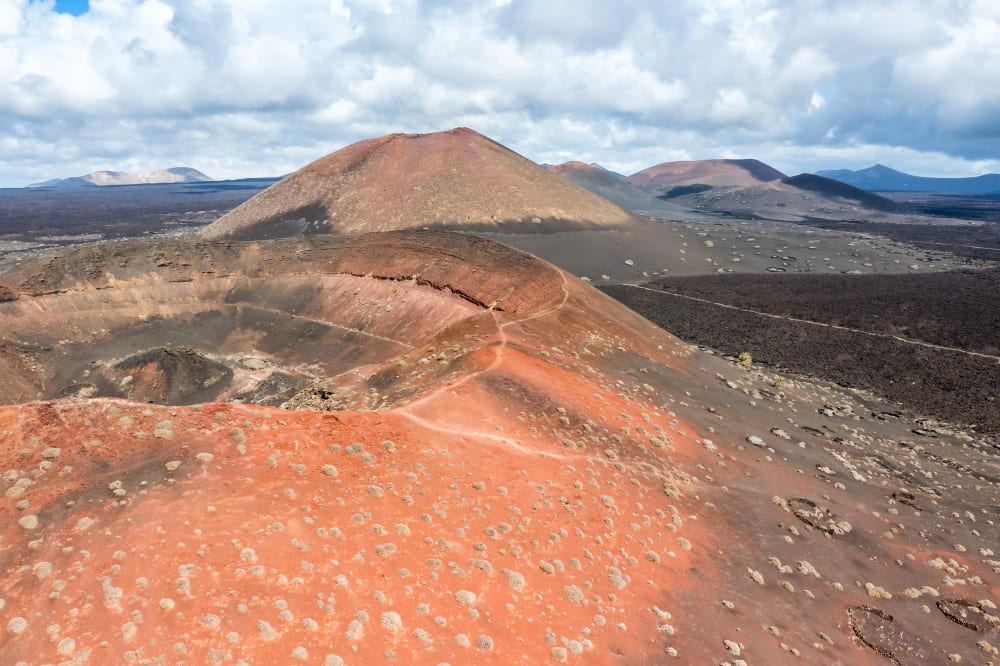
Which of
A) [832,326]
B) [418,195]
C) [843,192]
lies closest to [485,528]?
[832,326]

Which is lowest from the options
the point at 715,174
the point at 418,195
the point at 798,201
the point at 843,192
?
the point at 418,195

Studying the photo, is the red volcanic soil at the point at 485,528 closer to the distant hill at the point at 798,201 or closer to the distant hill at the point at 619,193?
the distant hill at the point at 619,193

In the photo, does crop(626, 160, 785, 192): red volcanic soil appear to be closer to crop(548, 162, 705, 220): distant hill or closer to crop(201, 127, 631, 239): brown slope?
crop(548, 162, 705, 220): distant hill

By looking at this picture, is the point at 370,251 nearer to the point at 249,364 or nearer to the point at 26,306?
the point at 249,364

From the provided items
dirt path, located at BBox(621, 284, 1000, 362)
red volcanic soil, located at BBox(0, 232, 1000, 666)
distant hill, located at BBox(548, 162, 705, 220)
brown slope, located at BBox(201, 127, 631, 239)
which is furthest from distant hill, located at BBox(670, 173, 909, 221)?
red volcanic soil, located at BBox(0, 232, 1000, 666)

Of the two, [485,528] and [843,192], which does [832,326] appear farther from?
[843,192]

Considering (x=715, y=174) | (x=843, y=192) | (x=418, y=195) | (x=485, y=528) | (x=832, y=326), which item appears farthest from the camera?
(x=715, y=174)
